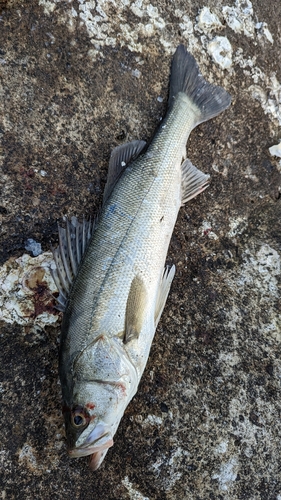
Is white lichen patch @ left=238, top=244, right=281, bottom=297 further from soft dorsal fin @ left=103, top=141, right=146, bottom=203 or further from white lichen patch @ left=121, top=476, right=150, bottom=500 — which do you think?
white lichen patch @ left=121, top=476, right=150, bottom=500

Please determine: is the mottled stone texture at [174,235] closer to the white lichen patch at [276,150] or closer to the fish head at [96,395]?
the white lichen patch at [276,150]

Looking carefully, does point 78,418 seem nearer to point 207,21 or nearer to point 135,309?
point 135,309

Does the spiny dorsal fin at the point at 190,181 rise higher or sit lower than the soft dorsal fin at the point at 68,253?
higher

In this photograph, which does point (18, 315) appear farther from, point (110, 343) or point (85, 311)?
point (110, 343)

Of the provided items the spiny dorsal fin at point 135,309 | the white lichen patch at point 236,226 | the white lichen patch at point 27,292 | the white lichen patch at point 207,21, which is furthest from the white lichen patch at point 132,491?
the white lichen patch at point 207,21

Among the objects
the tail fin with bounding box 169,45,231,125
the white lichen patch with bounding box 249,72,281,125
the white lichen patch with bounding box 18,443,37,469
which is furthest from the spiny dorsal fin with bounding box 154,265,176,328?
the white lichen patch with bounding box 249,72,281,125
